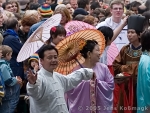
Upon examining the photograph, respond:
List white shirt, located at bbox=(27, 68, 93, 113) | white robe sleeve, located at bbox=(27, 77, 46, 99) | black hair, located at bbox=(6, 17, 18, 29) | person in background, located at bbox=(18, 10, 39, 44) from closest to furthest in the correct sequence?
1. white robe sleeve, located at bbox=(27, 77, 46, 99)
2. white shirt, located at bbox=(27, 68, 93, 113)
3. black hair, located at bbox=(6, 17, 18, 29)
4. person in background, located at bbox=(18, 10, 39, 44)

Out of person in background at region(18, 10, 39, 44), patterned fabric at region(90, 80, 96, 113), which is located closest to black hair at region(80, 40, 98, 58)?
patterned fabric at region(90, 80, 96, 113)

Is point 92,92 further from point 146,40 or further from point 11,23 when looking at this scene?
point 11,23

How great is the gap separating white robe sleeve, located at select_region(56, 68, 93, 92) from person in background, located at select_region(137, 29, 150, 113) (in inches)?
26.9

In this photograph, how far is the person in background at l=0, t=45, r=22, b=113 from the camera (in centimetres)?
707

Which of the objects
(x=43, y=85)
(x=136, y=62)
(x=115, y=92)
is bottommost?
(x=115, y=92)

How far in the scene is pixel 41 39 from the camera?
20.2ft

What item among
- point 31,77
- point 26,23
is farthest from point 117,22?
point 31,77

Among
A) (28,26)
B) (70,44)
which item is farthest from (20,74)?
(70,44)

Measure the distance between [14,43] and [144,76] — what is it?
2.41 meters

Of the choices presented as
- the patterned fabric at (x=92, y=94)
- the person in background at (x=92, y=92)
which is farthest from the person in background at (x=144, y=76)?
the patterned fabric at (x=92, y=94)

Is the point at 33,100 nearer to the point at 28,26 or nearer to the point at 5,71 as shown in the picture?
the point at 5,71

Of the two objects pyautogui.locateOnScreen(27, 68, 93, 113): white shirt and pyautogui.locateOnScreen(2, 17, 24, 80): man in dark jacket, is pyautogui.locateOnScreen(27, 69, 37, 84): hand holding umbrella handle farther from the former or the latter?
pyautogui.locateOnScreen(2, 17, 24, 80): man in dark jacket

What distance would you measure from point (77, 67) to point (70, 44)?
1.19ft

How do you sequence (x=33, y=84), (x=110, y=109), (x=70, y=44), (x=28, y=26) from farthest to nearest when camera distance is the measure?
1. (x=28, y=26)
2. (x=110, y=109)
3. (x=70, y=44)
4. (x=33, y=84)
